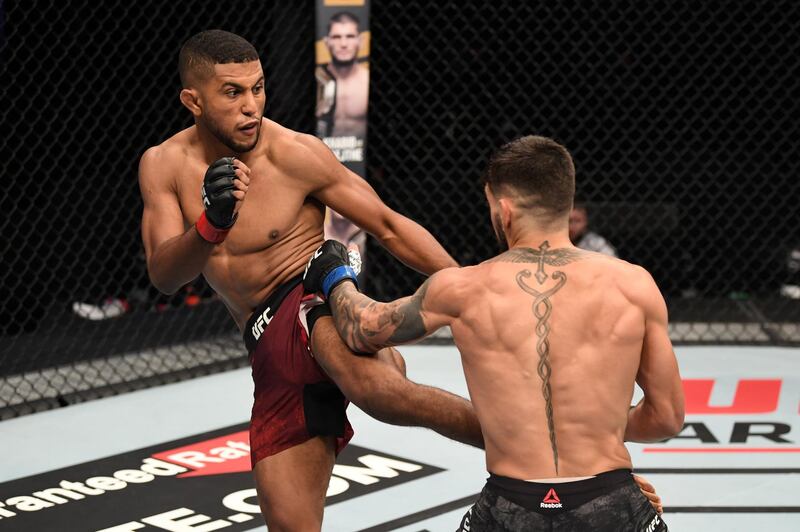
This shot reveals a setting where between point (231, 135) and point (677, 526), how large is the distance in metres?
1.86

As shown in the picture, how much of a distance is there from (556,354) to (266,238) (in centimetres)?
98

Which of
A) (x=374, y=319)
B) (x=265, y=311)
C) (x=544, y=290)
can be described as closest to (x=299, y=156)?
(x=265, y=311)

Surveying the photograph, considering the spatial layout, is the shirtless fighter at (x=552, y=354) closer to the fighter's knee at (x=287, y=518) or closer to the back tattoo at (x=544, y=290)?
the back tattoo at (x=544, y=290)

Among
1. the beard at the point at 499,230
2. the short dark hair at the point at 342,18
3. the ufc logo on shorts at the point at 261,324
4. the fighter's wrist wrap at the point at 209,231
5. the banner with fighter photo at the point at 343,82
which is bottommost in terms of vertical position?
the beard at the point at 499,230

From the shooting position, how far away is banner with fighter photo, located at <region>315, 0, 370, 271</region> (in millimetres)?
5453

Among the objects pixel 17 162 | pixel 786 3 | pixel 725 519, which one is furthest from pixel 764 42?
pixel 17 162

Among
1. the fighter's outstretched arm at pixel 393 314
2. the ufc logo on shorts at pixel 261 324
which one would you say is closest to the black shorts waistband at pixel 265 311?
the ufc logo on shorts at pixel 261 324

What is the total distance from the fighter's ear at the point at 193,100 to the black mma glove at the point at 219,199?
29 cm

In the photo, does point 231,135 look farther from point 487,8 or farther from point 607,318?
point 487,8

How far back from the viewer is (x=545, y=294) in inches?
80.0

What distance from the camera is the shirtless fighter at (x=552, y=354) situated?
202 centimetres

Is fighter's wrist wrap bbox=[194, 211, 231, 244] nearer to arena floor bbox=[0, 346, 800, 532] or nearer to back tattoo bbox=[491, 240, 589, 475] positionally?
back tattoo bbox=[491, 240, 589, 475]

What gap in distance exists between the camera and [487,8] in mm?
6770

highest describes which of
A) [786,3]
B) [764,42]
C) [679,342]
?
[786,3]
